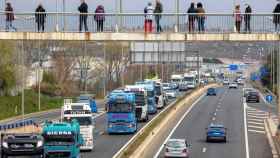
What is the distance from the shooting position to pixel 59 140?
141 ft

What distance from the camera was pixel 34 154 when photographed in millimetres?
39688

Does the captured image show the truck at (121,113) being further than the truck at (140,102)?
No

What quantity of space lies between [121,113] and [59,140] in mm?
21038

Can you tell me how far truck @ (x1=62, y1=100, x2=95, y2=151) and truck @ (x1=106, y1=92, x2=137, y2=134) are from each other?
35.3 ft

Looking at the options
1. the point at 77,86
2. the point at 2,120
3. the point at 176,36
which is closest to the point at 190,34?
the point at 176,36

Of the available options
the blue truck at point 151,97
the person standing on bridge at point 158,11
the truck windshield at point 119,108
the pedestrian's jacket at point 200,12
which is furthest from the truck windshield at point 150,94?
the pedestrian's jacket at point 200,12

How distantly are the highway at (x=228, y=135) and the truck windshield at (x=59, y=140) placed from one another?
10527mm

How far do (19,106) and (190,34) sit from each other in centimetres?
5836

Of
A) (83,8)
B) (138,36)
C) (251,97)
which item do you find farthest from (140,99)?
(251,97)

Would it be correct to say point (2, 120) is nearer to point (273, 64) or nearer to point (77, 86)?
point (77, 86)

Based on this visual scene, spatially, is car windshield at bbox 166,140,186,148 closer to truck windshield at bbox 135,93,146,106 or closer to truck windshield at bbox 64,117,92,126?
truck windshield at bbox 64,117,92,126

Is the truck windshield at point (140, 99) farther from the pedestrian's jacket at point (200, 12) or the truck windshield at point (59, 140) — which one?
the pedestrian's jacket at point (200, 12)

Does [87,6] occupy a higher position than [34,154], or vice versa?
[87,6]

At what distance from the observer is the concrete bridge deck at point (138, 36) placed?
142 ft
